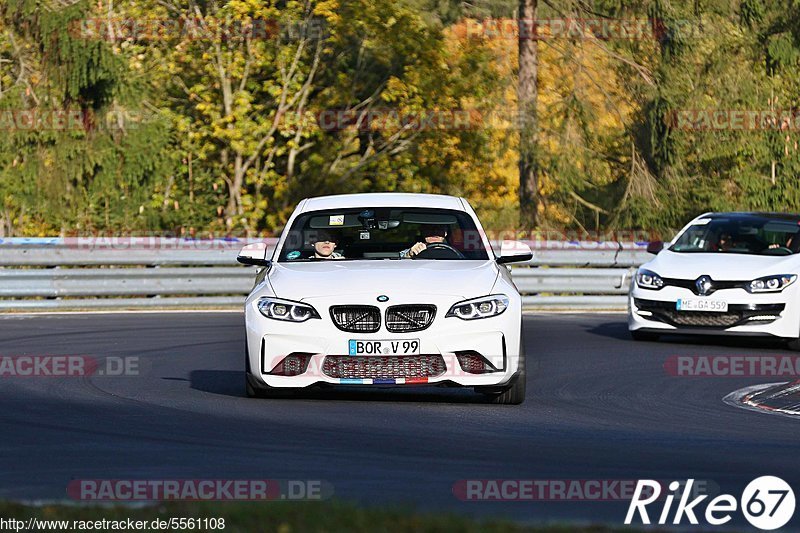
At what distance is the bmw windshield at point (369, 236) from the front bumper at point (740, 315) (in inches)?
198

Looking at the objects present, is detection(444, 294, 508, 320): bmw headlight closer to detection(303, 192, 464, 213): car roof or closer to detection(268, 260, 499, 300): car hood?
detection(268, 260, 499, 300): car hood

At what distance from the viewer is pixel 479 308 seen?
1090 centimetres

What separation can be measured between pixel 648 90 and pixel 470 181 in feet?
14.8

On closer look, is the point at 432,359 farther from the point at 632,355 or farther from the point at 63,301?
the point at 63,301

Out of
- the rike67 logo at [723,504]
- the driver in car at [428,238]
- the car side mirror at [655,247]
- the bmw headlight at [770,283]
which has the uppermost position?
the driver in car at [428,238]

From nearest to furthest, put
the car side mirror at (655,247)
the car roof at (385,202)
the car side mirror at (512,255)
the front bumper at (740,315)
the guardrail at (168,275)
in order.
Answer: the car side mirror at (512,255) → the car roof at (385,202) → the front bumper at (740,315) → the car side mirror at (655,247) → the guardrail at (168,275)

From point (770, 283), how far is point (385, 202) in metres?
5.82

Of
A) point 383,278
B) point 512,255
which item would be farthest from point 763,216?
point 383,278

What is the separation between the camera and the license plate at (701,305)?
54.4ft

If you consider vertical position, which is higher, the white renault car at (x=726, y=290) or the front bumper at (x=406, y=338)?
the front bumper at (x=406, y=338)

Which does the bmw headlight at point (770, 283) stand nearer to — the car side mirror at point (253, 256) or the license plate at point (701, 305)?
the license plate at point (701, 305)

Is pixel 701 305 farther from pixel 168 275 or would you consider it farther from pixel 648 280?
pixel 168 275

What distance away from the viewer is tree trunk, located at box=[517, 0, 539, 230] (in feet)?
112

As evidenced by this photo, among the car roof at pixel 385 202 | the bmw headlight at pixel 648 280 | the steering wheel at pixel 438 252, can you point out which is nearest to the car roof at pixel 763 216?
the bmw headlight at pixel 648 280
